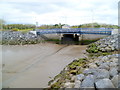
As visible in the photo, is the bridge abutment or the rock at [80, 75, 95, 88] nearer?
the rock at [80, 75, 95, 88]

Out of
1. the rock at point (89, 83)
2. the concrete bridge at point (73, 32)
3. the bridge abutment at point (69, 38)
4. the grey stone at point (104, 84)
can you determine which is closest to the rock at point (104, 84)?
the grey stone at point (104, 84)

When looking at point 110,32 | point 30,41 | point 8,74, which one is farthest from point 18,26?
point 8,74

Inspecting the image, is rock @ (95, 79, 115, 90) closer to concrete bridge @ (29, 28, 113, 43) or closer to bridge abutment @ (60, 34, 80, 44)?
concrete bridge @ (29, 28, 113, 43)

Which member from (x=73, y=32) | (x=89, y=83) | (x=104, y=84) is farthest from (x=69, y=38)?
(x=104, y=84)

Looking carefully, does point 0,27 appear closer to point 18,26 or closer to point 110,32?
point 18,26

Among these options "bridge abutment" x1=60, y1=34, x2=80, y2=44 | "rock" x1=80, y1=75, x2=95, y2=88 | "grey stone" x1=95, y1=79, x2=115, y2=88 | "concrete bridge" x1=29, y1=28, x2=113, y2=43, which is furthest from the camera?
"bridge abutment" x1=60, y1=34, x2=80, y2=44

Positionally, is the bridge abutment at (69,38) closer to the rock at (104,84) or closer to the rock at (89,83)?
the rock at (89,83)

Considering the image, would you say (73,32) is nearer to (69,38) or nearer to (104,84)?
(69,38)

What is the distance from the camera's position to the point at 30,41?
57.8 feet

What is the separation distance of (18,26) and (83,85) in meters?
32.5

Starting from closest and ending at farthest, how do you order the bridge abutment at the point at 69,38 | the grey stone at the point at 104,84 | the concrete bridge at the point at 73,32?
the grey stone at the point at 104,84 → the concrete bridge at the point at 73,32 → the bridge abutment at the point at 69,38

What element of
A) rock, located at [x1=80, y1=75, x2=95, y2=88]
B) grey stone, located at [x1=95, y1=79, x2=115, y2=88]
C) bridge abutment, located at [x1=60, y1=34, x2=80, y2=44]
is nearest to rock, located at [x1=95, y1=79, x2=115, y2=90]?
grey stone, located at [x1=95, y1=79, x2=115, y2=88]

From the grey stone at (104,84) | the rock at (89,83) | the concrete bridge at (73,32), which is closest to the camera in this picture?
the grey stone at (104,84)

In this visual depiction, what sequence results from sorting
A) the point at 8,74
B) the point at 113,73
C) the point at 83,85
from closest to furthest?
the point at 83,85, the point at 113,73, the point at 8,74
